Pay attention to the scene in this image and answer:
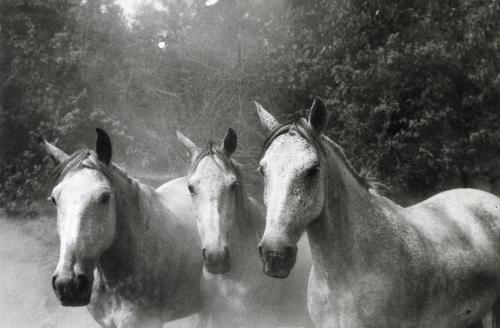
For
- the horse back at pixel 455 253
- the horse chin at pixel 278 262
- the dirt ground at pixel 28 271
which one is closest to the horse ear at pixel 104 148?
the horse chin at pixel 278 262

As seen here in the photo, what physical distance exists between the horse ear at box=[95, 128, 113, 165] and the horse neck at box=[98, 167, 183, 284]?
0.14m

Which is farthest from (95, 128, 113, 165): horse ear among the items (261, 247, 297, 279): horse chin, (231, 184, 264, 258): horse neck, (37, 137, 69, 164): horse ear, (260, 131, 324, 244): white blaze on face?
(261, 247, 297, 279): horse chin

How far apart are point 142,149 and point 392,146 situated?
4.04 meters

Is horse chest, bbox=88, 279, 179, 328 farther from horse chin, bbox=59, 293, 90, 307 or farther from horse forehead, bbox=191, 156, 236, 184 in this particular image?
horse forehead, bbox=191, 156, 236, 184

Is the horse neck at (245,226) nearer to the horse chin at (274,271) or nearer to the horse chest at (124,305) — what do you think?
the horse chest at (124,305)

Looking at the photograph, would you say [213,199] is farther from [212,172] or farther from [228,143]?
[228,143]

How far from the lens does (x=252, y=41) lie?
397 inches

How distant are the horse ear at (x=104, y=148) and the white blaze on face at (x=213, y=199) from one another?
0.64 m

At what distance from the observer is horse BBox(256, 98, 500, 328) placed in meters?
3.39

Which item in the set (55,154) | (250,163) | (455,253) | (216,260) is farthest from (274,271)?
(250,163)

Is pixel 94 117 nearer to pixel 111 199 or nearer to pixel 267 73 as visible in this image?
pixel 267 73

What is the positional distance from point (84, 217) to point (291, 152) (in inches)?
58.7

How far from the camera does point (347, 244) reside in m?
3.69

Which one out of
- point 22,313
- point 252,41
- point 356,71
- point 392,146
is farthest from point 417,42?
point 22,313
